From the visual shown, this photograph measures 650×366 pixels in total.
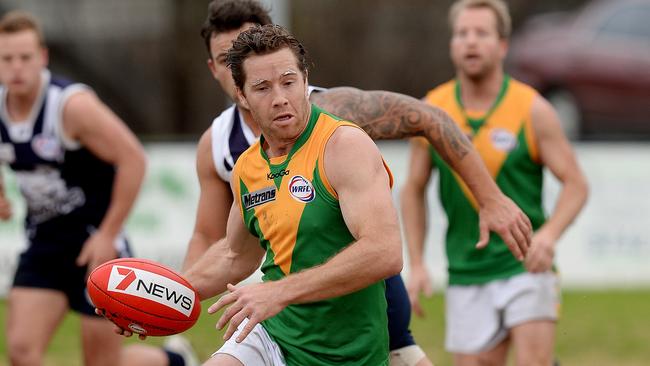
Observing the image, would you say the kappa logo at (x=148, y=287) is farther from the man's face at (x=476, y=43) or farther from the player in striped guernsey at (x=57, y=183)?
the man's face at (x=476, y=43)

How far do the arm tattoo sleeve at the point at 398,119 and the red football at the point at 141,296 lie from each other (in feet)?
3.42

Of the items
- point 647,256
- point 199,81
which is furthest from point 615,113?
point 199,81

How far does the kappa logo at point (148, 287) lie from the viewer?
4902mm

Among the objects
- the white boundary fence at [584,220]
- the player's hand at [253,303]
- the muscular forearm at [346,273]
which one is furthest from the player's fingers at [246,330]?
the white boundary fence at [584,220]

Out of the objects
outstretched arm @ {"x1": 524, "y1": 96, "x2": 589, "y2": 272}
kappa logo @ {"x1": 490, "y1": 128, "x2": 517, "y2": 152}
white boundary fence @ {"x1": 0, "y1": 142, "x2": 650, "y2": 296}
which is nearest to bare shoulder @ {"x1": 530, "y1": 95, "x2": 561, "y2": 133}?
outstretched arm @ {"x1": 524, "y1": 96, "x2": 589, "y2": 272}

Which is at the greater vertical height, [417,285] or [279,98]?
[279,98]

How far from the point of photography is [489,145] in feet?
22.3

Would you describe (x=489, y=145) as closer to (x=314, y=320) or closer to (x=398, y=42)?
(x=314, y=320)

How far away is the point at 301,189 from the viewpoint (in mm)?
4625

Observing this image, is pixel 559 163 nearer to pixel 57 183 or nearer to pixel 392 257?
pixel 392 257

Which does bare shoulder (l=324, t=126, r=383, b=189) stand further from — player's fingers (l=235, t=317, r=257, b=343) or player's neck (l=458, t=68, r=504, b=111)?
player's neck (l=458, t=68, r=504, b=111)

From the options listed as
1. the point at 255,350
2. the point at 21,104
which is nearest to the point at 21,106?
the point at 21,104

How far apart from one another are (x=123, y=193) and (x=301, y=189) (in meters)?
2.83

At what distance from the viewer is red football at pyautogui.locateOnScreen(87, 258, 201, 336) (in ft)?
16.1
